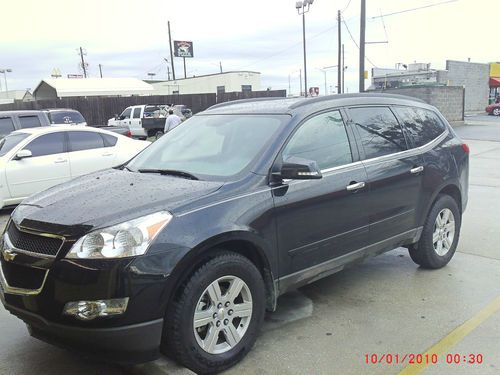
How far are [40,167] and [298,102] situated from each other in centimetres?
605

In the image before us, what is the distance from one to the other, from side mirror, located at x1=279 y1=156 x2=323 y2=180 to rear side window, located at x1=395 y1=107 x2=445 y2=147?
1806 mm

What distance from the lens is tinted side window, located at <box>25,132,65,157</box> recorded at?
8.64 m

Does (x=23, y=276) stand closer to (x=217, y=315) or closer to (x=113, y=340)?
(x=113, y=340)

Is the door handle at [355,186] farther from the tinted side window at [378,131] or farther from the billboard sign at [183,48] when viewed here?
the billboard sign at [183,48]

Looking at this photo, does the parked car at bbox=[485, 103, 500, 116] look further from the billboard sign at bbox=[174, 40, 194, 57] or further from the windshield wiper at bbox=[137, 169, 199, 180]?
the billboard sign at bbox=[174, 40, 194, 57]

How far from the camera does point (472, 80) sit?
4078cm

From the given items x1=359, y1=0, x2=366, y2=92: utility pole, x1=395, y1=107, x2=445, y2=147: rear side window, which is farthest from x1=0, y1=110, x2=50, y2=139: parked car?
x1=359, y1=0, x2=366, y2=92: utility pole

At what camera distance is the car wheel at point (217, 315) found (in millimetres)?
2941

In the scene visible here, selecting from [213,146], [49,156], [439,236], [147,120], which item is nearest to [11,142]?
[49,156]

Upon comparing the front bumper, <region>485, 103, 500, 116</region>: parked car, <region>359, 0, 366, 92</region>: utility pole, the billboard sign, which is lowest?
<region>485, 103, 500, 116</region>: parked car

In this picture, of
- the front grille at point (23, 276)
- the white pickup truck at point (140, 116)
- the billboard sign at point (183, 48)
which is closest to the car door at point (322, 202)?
the front grille at point (23, 276)

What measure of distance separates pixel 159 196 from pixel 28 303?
100 cm

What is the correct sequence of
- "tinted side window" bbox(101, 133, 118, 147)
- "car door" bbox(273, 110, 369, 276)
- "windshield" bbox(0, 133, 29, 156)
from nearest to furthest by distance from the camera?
"car door" bbox(273, 110, 369, 276), "windshield" bbox(0, 133, 29, 156), "tinted side window" bbox(101, 133, 118, 147)

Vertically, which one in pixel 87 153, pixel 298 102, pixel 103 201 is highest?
pixel 298 102
